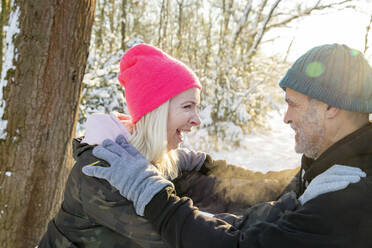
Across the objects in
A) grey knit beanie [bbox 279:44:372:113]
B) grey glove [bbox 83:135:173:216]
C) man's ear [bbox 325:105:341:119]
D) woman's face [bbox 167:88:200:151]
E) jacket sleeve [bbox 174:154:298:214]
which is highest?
grey knit beanie [bbox 279:44:372:113]

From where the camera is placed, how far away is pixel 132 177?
142 cm

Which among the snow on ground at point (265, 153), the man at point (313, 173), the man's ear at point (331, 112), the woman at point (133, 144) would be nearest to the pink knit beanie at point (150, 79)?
the woman at point (133, 144)

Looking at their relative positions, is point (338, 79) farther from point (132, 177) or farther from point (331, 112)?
point (132, 177)

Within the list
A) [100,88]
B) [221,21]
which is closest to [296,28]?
[221,21]

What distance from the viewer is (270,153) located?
25.2 feet

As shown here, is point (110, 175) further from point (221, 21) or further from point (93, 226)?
point (221, 21)

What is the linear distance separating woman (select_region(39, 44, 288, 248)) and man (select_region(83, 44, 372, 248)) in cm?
12

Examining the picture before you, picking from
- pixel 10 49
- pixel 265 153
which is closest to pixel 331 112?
pixel 10 49

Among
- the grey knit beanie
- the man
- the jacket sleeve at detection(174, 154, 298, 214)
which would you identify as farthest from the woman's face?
the grey knit beanie

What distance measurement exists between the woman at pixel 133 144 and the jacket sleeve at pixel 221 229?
0.15m

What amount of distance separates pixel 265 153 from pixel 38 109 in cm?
630

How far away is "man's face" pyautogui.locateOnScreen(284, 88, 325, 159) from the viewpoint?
1.60 meters

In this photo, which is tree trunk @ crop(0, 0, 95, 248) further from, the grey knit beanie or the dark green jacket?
the grey knit beanie

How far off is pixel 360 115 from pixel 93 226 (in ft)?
5.32
